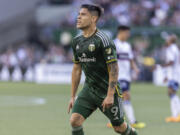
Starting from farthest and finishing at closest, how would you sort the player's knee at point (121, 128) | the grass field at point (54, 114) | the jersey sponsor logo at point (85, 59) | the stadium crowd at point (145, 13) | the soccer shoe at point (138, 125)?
the stadium crowd at point (145, 13) → the soccer shoe at point (138, 125) → the grass field at point (54, 114) → the player's knee at point (121, 128) → the jersey sponsor logo at point (85, 59)

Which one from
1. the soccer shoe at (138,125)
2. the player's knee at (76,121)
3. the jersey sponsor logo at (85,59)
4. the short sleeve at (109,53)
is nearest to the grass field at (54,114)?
the soccer shoe at (138,125)

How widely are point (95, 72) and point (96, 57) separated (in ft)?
0.84

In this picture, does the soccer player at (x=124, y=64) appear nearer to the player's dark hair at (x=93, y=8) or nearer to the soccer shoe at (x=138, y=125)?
the soccer shoe at (x=138, y=125)

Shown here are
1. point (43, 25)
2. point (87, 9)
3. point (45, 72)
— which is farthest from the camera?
point (43, 25)

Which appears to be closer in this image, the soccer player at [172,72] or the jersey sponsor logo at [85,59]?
the jersey sponsor logo at [85,59]

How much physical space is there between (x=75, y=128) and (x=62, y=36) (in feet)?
83.3

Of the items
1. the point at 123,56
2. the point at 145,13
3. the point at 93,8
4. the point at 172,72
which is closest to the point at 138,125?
the point at 123,56

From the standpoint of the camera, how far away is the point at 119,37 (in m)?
12.7

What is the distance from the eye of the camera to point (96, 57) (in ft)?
26.3

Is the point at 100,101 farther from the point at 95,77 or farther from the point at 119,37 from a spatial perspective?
the point at 119,37

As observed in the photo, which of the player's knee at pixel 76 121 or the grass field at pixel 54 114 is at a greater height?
the player's knee at pixel 76 121

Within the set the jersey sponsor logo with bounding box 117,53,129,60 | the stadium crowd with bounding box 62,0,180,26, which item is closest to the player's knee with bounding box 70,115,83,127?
the jersey sponsor logo with bounding box 117,53,129,60

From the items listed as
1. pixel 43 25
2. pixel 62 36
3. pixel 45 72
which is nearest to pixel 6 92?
pixel 45 72

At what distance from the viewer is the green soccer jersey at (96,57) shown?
311 inches
